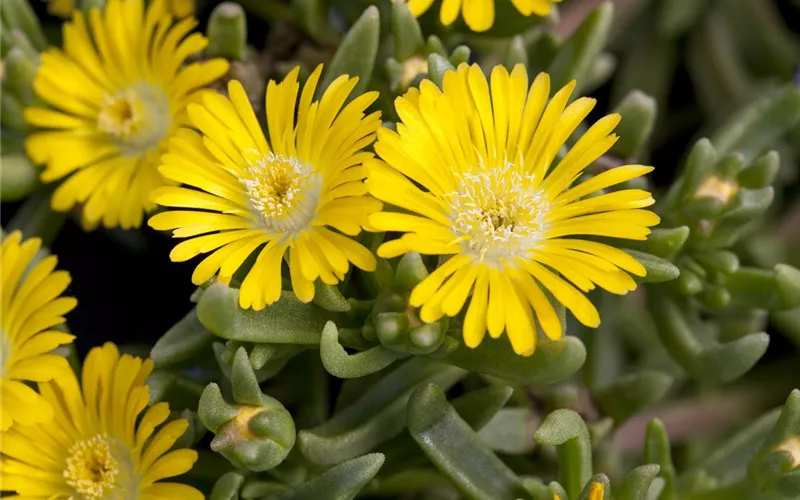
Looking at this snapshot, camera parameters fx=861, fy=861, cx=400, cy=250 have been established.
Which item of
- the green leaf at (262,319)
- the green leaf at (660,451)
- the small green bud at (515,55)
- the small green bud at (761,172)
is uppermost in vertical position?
the small green bud at (515,55)

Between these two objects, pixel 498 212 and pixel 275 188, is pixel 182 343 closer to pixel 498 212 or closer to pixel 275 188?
pixel 275 188

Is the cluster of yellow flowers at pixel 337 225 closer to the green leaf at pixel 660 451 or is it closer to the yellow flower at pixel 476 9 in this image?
the yellow flower at pixel 476 9

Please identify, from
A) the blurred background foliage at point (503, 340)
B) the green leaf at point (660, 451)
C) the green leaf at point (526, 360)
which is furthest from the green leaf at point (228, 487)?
the green leaf at point (660, 451)

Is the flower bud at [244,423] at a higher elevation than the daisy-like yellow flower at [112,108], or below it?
below

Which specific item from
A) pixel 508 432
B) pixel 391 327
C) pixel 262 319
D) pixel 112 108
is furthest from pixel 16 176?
pixel 508 432

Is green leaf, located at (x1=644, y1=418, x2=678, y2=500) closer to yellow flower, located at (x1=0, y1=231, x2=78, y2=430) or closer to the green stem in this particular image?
yellow flower, located at (x1=0, y1=231, x2=78, y2=430)

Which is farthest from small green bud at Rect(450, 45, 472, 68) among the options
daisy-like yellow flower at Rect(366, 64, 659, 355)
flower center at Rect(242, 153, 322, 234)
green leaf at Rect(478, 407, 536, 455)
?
green leaf at Rect(478, 407, 536, 455)

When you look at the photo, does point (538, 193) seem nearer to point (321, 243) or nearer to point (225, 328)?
point (321, 243)
